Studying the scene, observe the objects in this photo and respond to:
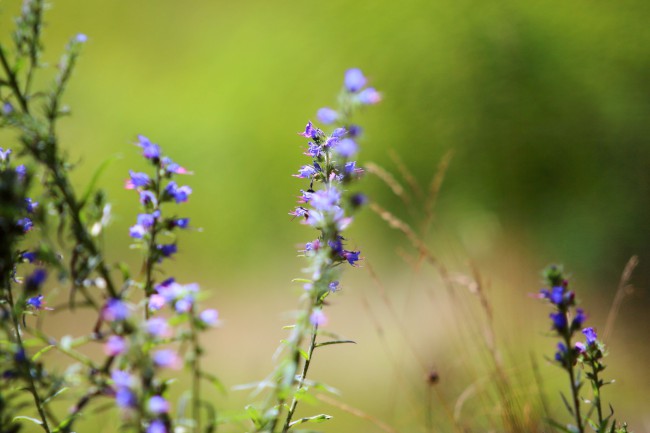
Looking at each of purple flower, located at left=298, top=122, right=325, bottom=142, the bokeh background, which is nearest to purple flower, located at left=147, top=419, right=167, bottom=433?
purple flower, located at left=298, top=122, right=325, bottom=142

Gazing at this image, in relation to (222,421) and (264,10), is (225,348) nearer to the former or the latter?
(264,10)

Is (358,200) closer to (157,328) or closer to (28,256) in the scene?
(157,328)

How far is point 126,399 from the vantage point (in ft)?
2.12

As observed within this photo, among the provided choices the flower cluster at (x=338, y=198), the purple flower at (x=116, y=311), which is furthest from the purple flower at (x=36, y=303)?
the flower cluster at (x=338, y=198)

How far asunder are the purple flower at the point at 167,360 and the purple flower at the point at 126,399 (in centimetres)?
4

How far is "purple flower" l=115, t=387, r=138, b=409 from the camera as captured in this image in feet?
2.11

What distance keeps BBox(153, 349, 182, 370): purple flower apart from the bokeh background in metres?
1.65

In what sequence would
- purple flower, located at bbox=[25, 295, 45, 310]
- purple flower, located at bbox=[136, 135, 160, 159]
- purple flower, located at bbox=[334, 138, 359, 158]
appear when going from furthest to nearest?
purple flower, located at bbox=[25, 295, 45, 310] → purple flower, located at bbox=[136, 135, 160, 159] → purple flower, located at bbox=[334, 138, 359, 158]

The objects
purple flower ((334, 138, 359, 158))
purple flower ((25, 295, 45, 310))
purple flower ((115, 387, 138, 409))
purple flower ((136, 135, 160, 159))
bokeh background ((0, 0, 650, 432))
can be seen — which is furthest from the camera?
bokeh background ((0, 0, 650, 432))

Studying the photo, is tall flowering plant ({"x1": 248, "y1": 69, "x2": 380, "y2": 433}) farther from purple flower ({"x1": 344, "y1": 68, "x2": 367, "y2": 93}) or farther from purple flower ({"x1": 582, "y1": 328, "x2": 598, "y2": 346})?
purple flower ({"x1": 582, "y1": 328, "x2": 598, "y2": 346})

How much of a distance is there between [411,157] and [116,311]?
2568 millimetres

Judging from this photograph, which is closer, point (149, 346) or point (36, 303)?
point (149, 346)

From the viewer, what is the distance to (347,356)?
9.69ft

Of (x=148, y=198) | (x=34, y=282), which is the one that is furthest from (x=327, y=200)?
(x=34, y=282)
